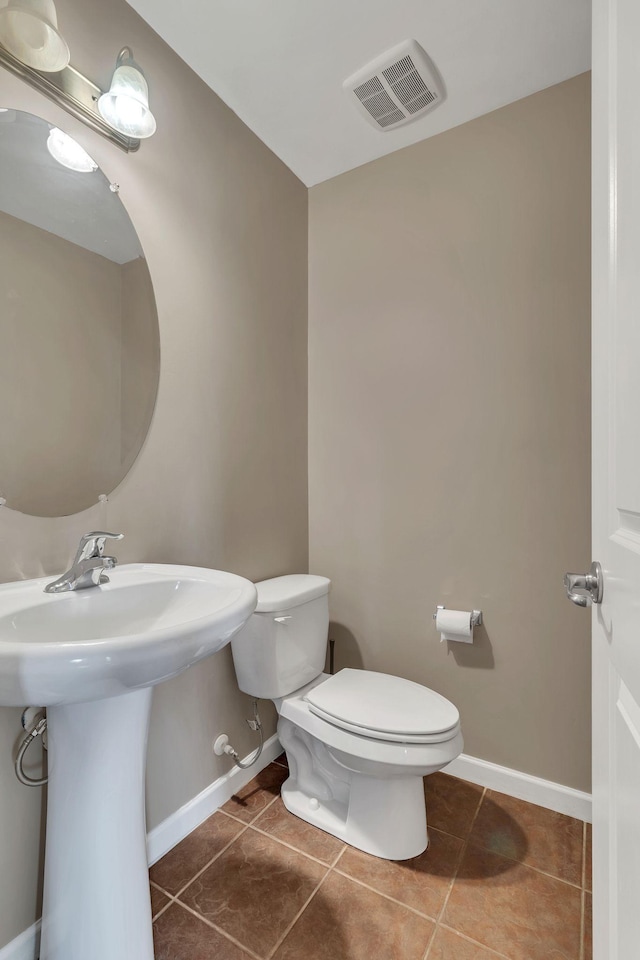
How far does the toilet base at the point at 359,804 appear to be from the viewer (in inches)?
52.1

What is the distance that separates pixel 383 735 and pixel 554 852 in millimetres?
675

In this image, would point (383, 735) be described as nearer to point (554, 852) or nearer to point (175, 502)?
point (554, 852)

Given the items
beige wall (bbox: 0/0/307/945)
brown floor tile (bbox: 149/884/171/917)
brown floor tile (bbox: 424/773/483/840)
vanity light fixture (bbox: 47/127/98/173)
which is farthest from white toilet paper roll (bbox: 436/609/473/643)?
vanity light fixture (bbox: 47/127/98/173)

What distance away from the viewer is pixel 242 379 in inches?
65.7

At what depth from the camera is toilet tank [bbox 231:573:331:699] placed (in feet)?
4.86

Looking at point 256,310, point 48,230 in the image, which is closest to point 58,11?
point 48,230

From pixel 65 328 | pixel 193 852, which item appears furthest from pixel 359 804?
pixel 65 328

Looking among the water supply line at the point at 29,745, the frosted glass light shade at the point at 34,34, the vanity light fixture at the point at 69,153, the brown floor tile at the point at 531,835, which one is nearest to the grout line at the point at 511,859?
the brown floor tile at the point at 531,835

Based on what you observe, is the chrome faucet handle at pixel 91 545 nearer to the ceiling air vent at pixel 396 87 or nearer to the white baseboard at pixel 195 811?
the white baseboard at pixel 195 811

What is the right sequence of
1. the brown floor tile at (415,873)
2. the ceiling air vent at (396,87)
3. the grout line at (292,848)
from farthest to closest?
1. the ceiling air vent at (396,87)
2. the grout line at (292,848)
3. the brown floor tile at (415,873)

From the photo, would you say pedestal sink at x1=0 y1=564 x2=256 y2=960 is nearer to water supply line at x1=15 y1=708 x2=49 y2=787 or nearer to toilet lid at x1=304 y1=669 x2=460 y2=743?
water supply line at x1=15 y1=708 x2=49 y2=787

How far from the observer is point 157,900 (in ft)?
3.91

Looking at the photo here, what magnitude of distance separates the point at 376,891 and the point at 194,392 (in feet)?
4.97

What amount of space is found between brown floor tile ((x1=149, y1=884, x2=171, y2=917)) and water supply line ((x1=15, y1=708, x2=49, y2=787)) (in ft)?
1.58
